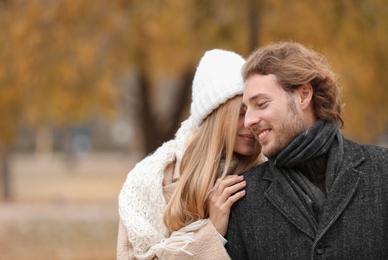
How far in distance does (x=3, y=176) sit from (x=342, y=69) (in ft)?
49.6

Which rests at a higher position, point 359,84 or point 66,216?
point 359,84

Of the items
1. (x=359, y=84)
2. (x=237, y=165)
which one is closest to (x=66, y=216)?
(x=359, y=84)

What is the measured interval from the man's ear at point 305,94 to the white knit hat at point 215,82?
15.7 inches

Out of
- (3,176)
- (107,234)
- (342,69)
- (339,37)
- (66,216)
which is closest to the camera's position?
(339,37)

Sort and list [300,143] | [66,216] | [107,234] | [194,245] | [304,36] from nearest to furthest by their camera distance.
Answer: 1. [300,143]
2. [194,245]
3. [304,36]
4. [107,234]
5. [66,216]

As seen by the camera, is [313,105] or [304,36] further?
[304,36]

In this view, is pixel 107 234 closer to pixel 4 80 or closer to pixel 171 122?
pixel 171 122

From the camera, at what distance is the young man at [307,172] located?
12.5 feet

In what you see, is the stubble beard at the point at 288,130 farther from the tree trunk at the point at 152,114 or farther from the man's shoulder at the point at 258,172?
the tree trunk at the point at 152,114

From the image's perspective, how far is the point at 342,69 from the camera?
14961 mm

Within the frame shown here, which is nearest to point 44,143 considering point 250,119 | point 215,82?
point 215,82

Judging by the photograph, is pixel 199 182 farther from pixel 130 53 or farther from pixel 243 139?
pixel 130 53

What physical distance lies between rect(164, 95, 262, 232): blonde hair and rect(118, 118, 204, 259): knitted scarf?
70 millimetres

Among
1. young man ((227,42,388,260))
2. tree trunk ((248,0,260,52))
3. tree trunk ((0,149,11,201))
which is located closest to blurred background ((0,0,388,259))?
tree trunk ((248,0,260,52))
